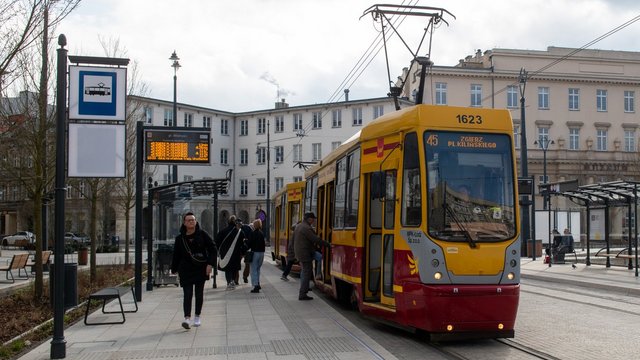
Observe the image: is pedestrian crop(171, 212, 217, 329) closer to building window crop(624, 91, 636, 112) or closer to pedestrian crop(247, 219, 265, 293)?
pedestrian crop(247, 219, 265, 293)

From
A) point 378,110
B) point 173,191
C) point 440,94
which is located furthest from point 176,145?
point 440,94

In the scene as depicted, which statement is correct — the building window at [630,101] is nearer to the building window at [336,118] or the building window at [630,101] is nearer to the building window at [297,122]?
the building window at [336,118]

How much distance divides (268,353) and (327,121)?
62.4 meters

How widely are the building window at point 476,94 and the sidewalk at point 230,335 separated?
58.9m

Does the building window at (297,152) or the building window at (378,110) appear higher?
the building window at (378,110)

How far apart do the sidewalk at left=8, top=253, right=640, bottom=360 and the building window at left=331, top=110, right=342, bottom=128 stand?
2158 inches

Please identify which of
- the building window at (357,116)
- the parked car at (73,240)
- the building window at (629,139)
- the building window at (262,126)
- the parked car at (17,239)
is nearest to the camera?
the parked car at (73,240)

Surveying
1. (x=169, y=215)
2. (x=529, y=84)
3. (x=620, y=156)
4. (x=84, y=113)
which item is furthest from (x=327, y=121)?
(x=84, y=113)

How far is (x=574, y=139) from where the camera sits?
239 ft

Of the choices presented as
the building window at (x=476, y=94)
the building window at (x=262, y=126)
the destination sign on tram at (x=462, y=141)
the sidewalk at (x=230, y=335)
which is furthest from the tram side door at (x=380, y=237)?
the building window at (x=262, y=126)

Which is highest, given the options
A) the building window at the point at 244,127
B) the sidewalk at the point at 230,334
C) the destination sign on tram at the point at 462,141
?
the building window at the point at 244,127

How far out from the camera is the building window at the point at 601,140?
73.6 metres

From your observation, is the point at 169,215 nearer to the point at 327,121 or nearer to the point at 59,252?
the point at 59,252

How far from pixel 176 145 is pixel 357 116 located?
53.3m
